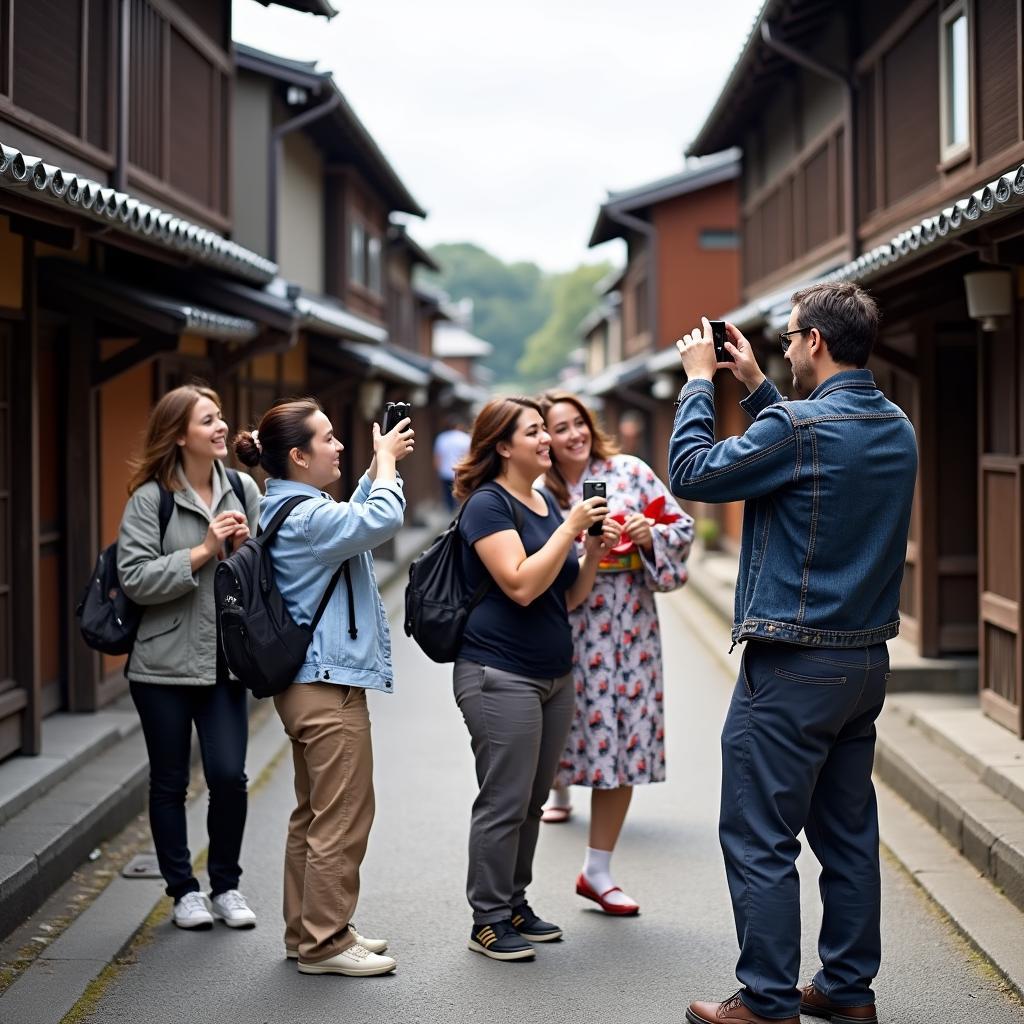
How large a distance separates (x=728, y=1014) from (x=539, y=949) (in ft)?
3.61

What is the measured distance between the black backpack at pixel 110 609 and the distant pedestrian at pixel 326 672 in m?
0.72

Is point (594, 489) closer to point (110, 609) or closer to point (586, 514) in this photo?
point (586, 514)

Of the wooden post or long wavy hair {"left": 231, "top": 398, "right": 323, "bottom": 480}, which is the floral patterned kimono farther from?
the wooden post

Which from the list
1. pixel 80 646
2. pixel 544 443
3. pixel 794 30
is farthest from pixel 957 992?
pixel 794 30

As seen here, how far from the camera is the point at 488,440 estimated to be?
5.09 m

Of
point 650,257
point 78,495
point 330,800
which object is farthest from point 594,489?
point 650,257

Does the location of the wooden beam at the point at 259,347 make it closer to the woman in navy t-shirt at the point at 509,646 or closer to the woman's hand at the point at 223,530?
the woman's hand at the point at 223,530

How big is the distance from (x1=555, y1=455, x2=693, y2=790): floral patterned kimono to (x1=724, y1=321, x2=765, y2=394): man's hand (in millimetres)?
1425

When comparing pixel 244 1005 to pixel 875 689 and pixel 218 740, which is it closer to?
pixel 218 740

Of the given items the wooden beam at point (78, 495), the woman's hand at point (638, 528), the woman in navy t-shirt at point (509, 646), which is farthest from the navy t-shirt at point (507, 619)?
the wooden beam at point (78, 495)

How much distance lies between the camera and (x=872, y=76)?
A: 11.8 meters

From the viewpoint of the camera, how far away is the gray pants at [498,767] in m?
4.93

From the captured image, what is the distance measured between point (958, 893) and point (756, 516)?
2.31 meters

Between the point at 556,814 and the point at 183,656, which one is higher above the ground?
the point at 183,656
